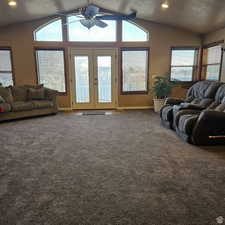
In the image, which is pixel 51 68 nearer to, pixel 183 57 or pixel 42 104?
pixel 42 104

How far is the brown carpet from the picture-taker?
1.81 meters

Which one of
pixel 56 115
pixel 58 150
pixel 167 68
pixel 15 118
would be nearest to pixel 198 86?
→ pixel 167 68

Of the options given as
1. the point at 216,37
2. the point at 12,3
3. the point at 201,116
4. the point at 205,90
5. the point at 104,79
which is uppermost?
the point at 12,3

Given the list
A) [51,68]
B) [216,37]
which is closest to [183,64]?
[216,37]

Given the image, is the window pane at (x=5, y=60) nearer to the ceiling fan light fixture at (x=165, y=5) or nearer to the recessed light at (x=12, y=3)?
the recessed light at (x=12, y=3)

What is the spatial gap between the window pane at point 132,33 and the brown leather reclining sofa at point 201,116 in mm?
2756

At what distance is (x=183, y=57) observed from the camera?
690cm

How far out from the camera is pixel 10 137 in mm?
4055

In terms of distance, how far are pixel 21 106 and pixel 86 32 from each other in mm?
3184

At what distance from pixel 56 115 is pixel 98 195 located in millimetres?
4432

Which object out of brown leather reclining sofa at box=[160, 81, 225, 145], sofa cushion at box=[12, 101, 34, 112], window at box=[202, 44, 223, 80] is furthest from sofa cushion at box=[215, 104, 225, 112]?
sofa cushion at box=[12, 101, 34, 112]

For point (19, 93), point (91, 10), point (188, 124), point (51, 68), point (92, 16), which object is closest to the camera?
point (188, 124)

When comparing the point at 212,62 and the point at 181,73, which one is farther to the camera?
the point at 181,73

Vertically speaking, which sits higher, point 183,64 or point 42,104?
point 183,64
